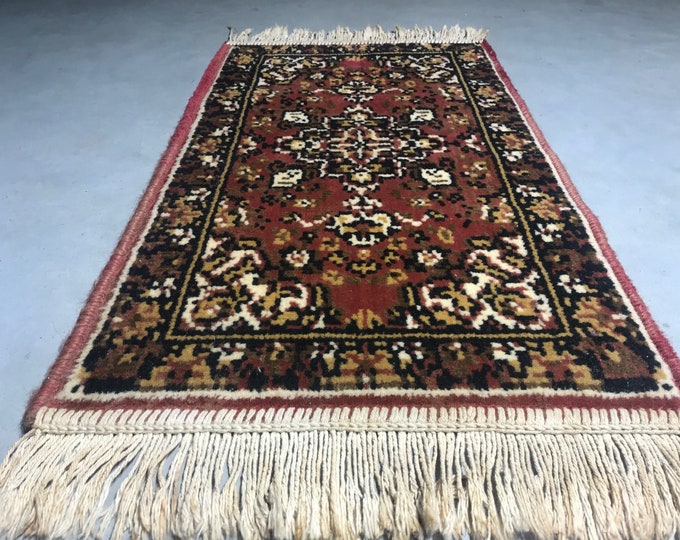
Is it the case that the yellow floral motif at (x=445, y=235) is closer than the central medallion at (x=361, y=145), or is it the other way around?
the yellow floral motif at (x=445, y=235)

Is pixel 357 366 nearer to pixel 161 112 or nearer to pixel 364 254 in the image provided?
pixel 364 254

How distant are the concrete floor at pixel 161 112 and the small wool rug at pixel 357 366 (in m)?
0.08

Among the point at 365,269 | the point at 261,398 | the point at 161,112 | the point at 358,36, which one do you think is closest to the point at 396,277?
the point at 365,269

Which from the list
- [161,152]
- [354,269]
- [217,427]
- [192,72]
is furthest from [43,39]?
[217,427]

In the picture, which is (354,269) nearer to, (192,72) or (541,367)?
(541,367)

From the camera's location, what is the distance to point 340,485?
32.8 inches

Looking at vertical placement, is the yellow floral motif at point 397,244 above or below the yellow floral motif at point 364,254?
above

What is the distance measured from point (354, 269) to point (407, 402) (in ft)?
1.15

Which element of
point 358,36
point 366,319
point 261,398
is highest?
point 358,36

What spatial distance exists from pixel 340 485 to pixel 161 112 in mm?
1350

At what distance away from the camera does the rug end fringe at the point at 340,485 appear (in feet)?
2.60

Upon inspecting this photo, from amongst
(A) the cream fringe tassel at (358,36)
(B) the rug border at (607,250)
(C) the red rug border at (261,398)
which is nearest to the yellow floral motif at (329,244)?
(C) the red rug border at (261,398)

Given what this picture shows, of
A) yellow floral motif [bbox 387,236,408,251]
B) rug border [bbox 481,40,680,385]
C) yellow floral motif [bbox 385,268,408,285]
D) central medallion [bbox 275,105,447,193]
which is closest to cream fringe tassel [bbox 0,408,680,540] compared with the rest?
rug border [bbox 481,40,680,385]

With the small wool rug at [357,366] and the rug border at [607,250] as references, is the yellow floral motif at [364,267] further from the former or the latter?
the rug border at [607,250]
